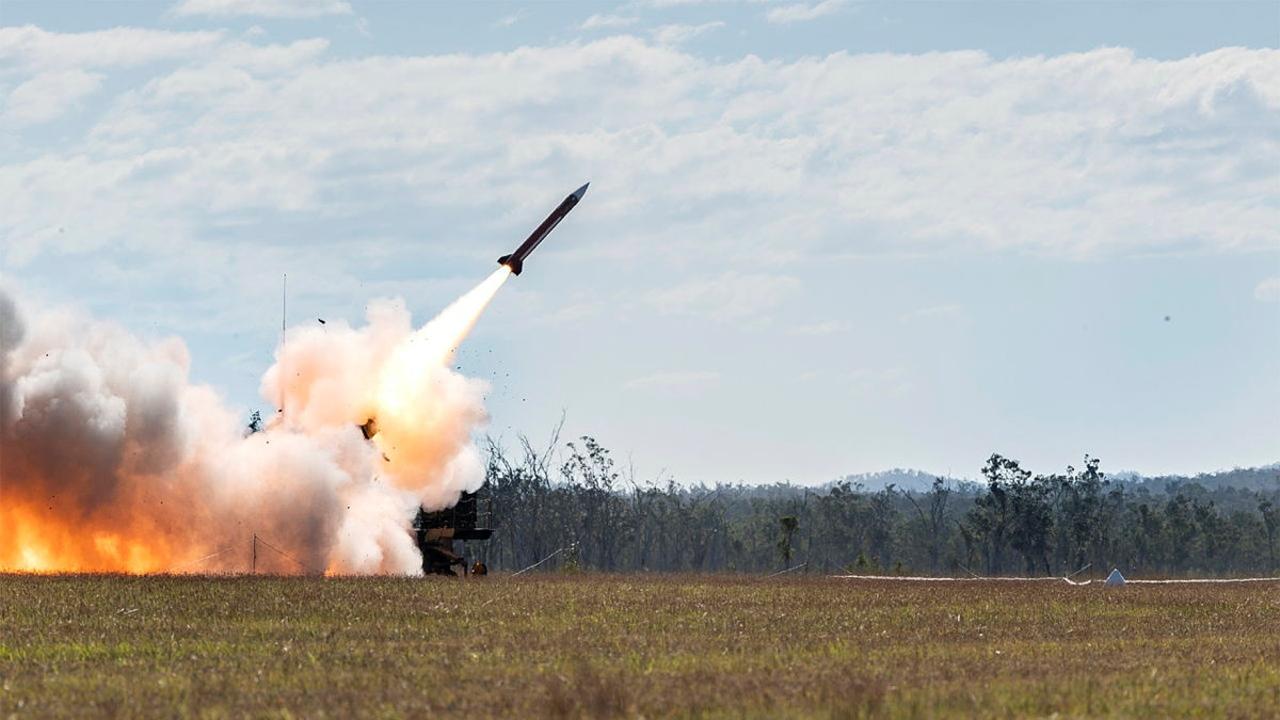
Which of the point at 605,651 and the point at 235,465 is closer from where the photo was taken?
the point at 605,651

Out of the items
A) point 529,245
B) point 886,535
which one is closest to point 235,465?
point 529,245

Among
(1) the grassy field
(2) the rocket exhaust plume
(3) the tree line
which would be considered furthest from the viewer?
(3) the tree line

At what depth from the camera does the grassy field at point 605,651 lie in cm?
2269

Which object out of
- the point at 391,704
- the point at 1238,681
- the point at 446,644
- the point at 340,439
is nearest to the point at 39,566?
the point at 340,439

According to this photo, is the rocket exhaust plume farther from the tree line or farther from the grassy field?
the tree line

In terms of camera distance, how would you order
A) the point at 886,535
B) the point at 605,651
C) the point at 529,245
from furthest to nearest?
the point at 886,535, the point at 529,245, the point at 605,651

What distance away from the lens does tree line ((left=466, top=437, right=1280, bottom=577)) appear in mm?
137625

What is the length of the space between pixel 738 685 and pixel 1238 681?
8163mm

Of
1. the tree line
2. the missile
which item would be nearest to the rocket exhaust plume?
the missile

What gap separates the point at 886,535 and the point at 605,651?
145741 mm

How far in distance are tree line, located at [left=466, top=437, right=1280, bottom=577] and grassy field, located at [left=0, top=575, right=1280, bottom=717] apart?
59927 mm

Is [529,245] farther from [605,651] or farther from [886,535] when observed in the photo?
[886,535]

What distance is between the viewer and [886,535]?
569 feet

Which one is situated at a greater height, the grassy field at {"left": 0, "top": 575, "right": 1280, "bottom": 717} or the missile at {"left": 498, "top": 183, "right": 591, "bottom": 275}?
the missile at {"left": 498, "top": 183, "right": 591, "bottom": 275}
